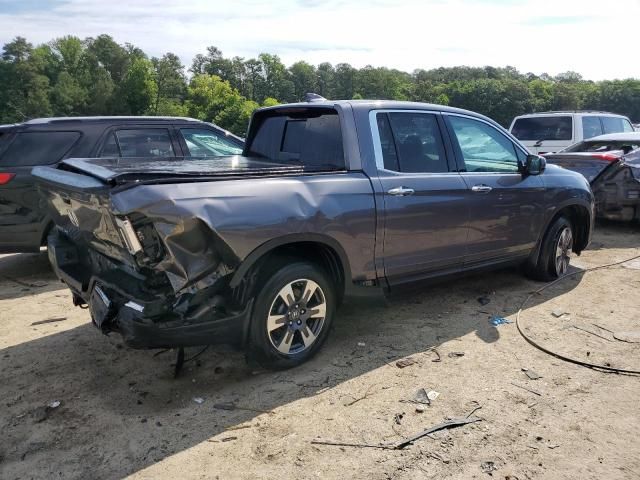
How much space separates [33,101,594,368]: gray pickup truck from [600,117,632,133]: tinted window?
342 inches

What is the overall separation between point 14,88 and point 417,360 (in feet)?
342

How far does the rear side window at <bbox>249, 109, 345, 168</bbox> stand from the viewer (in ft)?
13.2

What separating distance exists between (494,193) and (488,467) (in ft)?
8.98

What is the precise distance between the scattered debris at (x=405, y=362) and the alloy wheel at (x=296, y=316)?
0.63 metres

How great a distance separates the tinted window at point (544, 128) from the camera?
38.6 ft

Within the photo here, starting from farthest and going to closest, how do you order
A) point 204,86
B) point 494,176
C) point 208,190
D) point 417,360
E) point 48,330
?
1. point 204,86
2. point 494,176
3. point 48,330
4. point 417,360
5. point 208,190

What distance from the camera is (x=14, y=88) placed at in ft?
293

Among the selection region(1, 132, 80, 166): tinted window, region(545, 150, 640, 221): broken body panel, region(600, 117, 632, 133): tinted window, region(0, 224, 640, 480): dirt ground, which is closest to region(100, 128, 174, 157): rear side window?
region(1, 132, 80, 166): tinted window

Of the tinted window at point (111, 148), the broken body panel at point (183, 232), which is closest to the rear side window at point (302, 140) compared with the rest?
the broken body panel at point (183, 232)

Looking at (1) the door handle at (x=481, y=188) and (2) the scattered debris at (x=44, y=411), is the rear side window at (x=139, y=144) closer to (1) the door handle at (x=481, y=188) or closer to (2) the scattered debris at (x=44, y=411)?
(2) the scattered debris at (x=44, y=411)

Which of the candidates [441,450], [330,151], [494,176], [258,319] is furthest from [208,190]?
[494,176]

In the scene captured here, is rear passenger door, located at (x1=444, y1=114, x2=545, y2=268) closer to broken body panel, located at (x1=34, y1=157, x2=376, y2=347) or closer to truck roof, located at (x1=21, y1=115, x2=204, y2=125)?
broken body panel, located at (x1=34, y1=157, x2=376, y2=347)

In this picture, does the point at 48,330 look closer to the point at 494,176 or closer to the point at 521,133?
the point at 494,176

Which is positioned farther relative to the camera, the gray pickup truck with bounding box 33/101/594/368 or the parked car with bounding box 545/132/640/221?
the parked car with bounding box 545/132/640/221
